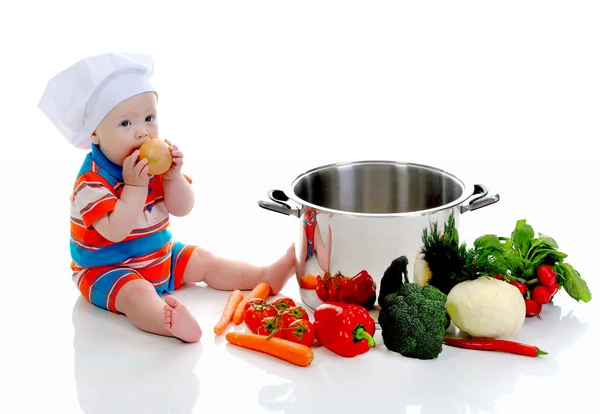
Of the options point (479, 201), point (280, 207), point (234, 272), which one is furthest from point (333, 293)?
point (479, 201)

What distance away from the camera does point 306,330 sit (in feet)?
10.3

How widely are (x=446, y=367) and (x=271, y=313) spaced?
68 centimetres

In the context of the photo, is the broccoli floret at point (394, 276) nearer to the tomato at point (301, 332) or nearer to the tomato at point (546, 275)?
the tomato at point (301, 332)

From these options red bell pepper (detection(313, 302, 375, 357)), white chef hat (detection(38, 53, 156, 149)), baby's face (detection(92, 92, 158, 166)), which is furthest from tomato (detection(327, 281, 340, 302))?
white chef hat (detection(38, 53, 156, 149))

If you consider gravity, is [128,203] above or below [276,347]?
above

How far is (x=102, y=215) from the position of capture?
332 cm

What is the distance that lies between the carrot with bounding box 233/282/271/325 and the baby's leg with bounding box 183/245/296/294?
0.05m

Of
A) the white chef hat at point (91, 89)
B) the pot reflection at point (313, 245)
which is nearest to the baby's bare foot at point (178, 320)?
the pot reflection at point (313, 245)

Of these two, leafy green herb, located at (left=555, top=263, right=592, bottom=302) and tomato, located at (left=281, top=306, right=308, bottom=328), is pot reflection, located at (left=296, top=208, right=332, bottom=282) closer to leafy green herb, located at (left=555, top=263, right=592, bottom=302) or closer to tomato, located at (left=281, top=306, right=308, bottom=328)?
tomato, located at (left=281, top=306, right=308, bottom=328)

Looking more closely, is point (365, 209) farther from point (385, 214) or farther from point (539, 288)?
point (539, 288)

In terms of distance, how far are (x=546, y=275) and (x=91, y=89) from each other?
1.85m

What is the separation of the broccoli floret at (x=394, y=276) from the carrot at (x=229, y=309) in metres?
0.61

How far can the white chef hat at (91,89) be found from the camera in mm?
3271

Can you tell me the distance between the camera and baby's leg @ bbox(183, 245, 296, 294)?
3684 mm
